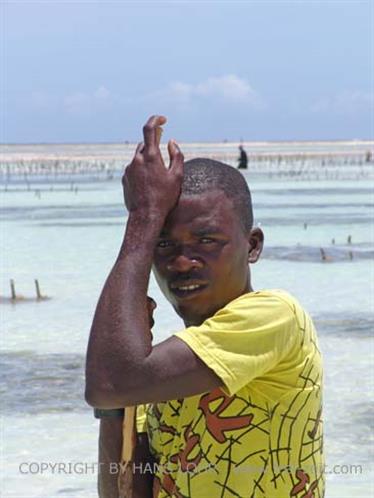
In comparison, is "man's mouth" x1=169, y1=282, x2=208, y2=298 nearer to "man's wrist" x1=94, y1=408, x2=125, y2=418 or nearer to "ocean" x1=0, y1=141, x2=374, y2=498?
"man's wrist" x1=94, y1=408, x2=125, y2=418

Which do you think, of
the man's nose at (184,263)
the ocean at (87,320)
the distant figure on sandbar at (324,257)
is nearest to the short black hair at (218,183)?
the man's nose at (184,263)

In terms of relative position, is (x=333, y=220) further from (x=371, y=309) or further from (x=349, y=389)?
(x=349, y=389)

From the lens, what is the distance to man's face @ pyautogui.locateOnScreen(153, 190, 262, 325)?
2100 millimetres

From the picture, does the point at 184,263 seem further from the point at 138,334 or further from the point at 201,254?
the point at 138,334

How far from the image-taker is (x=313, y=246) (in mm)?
18156

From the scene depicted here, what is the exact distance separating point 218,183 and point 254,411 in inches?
16.4

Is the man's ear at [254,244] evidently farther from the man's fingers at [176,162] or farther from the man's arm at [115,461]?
the man's arm at [115,461]

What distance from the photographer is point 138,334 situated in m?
1.94

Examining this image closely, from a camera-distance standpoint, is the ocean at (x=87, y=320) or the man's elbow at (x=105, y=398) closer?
the man's elbow at (x=105, y=398)

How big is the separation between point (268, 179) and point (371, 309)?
32665 mm

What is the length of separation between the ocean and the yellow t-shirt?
378cm

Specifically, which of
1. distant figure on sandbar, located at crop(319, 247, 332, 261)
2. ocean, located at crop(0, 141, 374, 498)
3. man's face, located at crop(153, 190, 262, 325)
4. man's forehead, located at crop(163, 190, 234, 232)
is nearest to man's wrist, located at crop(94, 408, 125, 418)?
man's face, located at crop(153, 190, 262, 325)

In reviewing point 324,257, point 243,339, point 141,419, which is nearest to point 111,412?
point 141,419

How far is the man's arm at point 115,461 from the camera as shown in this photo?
2.16 m
